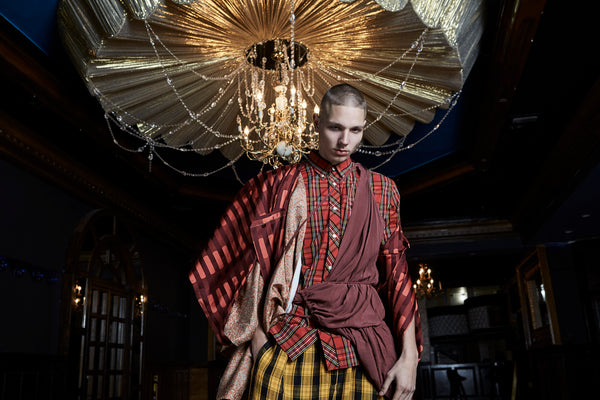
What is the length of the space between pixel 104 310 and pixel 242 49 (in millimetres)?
3842

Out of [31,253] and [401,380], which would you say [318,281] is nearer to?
[401,380]

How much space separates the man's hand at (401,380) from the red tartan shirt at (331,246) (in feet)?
0.25

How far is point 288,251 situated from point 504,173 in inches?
237

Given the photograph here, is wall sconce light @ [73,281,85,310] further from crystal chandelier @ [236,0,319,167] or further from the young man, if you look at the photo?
the young man

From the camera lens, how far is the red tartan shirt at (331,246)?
117 cm

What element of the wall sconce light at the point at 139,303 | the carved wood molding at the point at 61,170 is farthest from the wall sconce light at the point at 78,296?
the wall sconce light at the point at 139,303

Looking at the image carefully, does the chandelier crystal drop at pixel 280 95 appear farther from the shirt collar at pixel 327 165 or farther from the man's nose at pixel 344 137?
the man's nose at pixel 344 137

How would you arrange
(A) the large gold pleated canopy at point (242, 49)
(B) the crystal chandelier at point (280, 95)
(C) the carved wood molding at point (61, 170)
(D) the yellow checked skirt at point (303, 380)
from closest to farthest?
(D) the yellow checked skirt at point (303, 380) → (A) the large gold pleated canopy at point (242, 49) → (B) the crystal chandelier at point (280, 95) → (C) the carved wood molding at point (61, 170)

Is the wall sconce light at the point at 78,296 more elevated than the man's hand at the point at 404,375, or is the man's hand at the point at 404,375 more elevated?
the wall sconce light at the point at 78,296

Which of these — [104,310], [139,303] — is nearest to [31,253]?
[104,310]

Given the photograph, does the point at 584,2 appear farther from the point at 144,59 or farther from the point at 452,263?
the point at 452,263

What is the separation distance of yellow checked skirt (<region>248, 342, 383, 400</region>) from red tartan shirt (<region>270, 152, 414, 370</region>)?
23 millimetres

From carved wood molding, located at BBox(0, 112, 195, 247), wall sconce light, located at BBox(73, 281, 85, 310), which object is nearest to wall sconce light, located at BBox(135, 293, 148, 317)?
carved wood molding, located at BBox(0, 112, 195, 247)

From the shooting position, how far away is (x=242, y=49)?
11.7 ft
